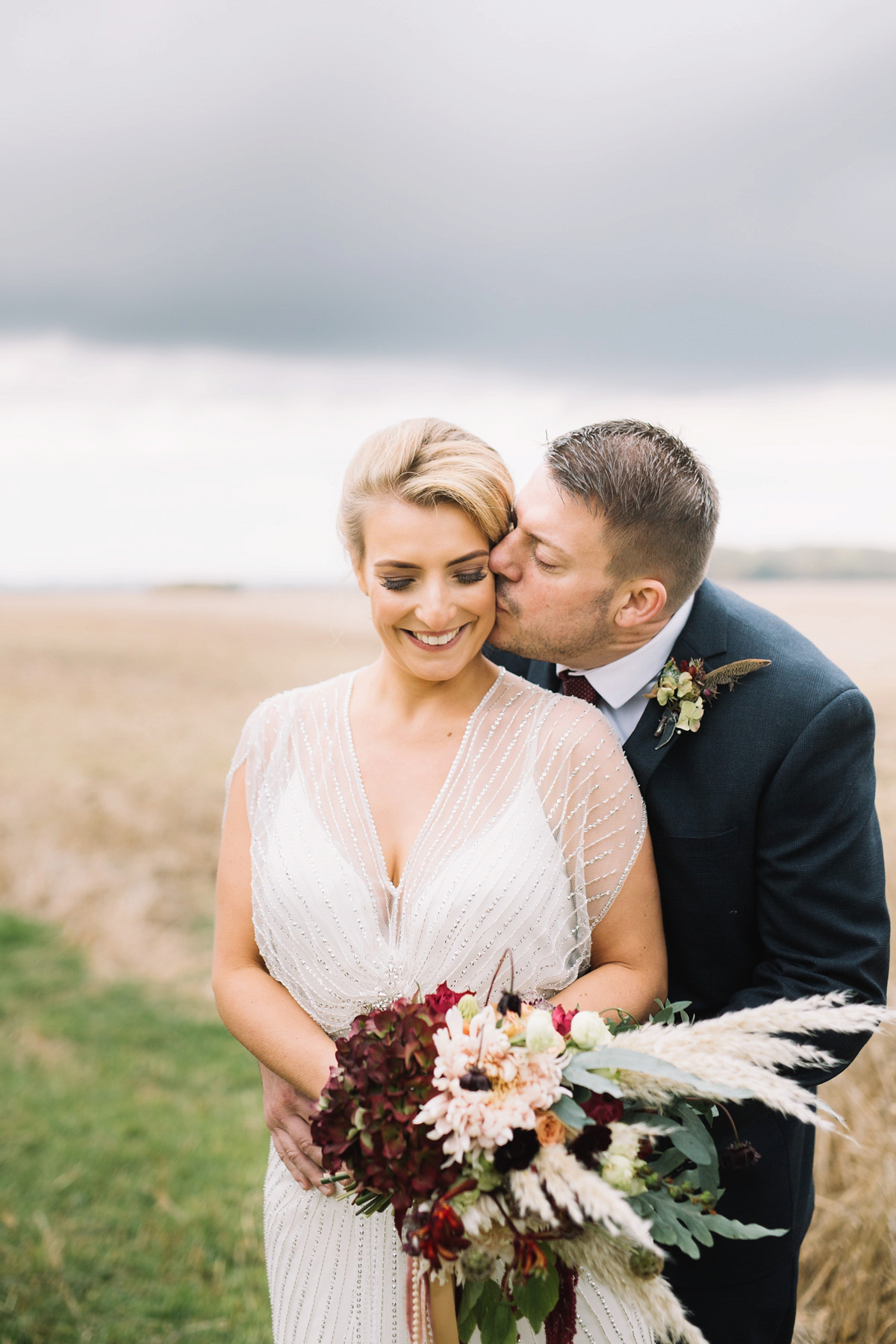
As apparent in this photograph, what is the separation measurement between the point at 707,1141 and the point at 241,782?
1.74m

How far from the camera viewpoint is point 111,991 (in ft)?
31.9

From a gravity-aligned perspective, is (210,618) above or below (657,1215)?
below

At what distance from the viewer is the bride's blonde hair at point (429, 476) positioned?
2.98 metres

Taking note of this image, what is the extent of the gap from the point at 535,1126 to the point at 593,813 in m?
1.13

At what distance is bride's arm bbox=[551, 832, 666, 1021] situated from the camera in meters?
2.93

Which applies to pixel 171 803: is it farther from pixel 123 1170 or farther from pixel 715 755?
pixel 715 755

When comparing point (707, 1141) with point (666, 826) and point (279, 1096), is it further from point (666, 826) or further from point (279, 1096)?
point (279, 1096)

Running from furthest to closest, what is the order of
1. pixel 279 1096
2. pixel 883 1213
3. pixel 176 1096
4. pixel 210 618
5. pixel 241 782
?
pixel 210 618 → pixel 176 1096 → pixel 883 1213 → pixel 241 782 → pixel 279 1096

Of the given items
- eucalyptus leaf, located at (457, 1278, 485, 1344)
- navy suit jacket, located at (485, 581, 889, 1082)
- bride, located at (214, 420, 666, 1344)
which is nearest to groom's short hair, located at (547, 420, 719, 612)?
bride, located at (214, 420, 666, 1344)

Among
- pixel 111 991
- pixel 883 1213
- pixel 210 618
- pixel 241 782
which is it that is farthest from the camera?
pixel 210 618

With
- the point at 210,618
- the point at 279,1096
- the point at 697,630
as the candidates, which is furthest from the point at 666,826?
the point at 210,618

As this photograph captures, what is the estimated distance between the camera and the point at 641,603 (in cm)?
327

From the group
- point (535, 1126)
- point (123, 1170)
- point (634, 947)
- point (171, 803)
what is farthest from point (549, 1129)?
point (171, 803)

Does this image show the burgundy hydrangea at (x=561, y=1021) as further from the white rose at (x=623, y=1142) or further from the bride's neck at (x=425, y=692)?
the bride's neck at (x=425, y=692)
